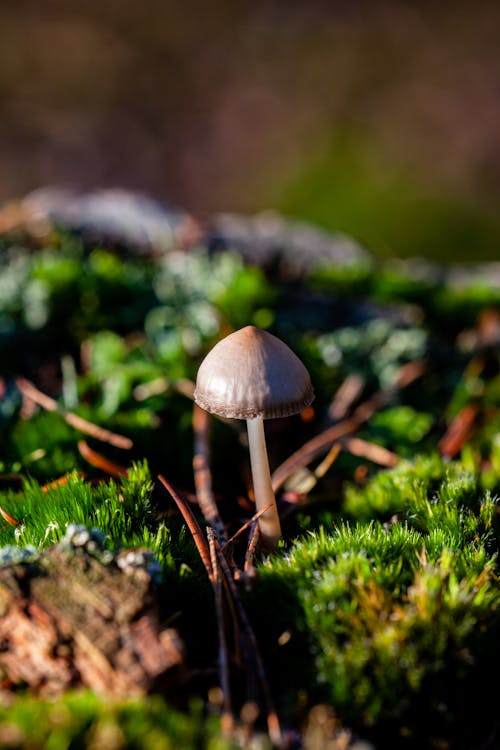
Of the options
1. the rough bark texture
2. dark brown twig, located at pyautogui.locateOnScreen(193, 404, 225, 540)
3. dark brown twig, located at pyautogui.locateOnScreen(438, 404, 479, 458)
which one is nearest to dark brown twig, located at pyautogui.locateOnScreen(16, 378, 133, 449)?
dark brown twig, located at pyautogui.locateOnScreen(193, 404, 225, 540)

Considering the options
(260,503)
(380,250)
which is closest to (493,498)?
(260,503)

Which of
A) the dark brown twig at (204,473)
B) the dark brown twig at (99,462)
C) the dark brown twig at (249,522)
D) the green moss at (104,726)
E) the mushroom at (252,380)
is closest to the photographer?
the green moss at (104,726)

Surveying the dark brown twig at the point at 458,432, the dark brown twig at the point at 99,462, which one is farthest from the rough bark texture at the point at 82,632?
the dark brown twig at the point at 458,432

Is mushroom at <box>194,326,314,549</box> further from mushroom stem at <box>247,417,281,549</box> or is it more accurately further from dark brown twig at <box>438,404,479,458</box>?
dark brown twig at <box>438,404,479,458</box>

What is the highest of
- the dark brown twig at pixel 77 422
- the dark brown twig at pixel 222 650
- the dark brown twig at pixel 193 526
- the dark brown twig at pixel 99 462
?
the dark brown twig at pixel 77 422

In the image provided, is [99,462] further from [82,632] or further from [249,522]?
[82,632]

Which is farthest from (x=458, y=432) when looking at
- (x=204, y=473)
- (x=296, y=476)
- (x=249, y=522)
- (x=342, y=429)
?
(x=249, y=522)

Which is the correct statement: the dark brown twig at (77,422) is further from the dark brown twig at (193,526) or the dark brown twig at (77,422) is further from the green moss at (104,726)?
the green moss at (104,726)
